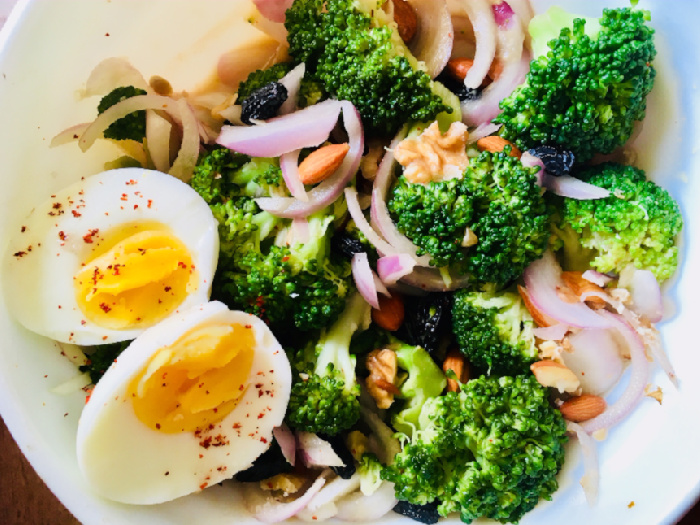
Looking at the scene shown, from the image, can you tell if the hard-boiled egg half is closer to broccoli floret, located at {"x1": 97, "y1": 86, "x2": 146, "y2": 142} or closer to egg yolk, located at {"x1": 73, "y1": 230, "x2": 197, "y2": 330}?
egg yolk, located at {"x1": 73, "y1": 230, "x2": 197, "y2": 330}

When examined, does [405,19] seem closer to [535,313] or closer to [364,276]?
[364,276]

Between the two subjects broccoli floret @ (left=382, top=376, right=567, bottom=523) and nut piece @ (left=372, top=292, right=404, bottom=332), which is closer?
broccoli floret @ (left=382, top=376, right=567, bottom=523)

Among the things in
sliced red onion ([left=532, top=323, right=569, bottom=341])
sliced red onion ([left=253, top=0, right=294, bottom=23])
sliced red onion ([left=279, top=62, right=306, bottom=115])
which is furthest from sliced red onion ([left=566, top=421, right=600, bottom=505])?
sliced red onion ([left=253, top=0, right=294, bottom=23])

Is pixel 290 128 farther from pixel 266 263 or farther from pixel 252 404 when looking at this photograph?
pixel 252 404

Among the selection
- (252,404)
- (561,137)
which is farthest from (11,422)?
(561,137)

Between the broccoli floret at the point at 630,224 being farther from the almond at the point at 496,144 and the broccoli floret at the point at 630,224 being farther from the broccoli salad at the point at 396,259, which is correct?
the almond at the point at 496,144

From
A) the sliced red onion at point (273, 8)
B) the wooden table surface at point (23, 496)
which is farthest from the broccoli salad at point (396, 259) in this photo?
the wooden table surface at point (23, 496)
